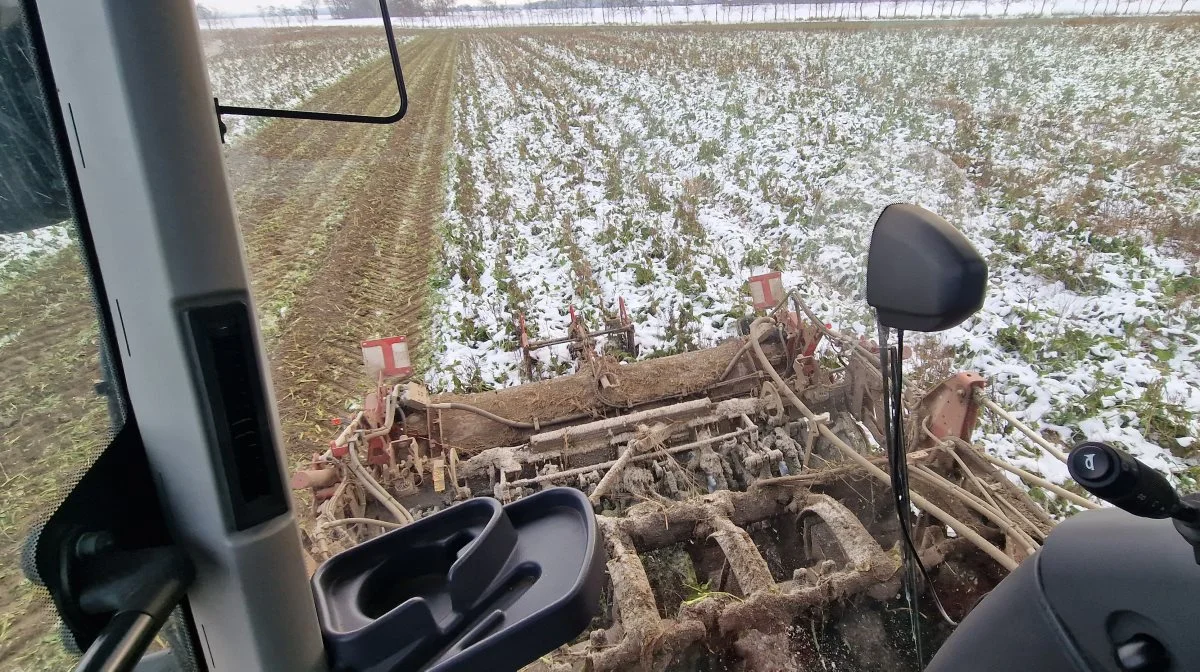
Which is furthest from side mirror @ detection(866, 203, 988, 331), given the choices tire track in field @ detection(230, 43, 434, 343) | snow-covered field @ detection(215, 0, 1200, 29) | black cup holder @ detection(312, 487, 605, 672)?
snow-covered field @ detection(215, 0, 1200, 29)

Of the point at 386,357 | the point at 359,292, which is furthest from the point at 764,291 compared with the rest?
the point at 359,292

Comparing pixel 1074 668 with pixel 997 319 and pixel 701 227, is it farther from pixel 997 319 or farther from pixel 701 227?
pixel 701 227

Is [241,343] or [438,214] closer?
[241,343]

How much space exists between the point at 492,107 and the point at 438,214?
976cm

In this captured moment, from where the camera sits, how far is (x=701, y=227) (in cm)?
1029

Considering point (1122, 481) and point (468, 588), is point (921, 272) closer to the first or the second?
point (1122, 481)

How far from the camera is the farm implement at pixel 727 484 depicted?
254 cm

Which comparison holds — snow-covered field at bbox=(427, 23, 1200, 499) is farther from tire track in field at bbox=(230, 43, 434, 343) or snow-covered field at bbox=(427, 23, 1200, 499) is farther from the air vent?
the air vent

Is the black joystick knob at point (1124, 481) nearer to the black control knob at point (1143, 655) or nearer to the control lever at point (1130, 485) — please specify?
the control lever at point (1130, 485)

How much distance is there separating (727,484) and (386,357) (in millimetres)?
2534

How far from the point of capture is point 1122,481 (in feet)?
3.20

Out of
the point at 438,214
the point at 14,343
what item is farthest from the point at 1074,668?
the point at 438,214

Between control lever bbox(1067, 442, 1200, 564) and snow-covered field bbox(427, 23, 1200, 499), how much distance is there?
1.97 m

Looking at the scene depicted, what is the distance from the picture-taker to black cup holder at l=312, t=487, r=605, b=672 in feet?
3.97
